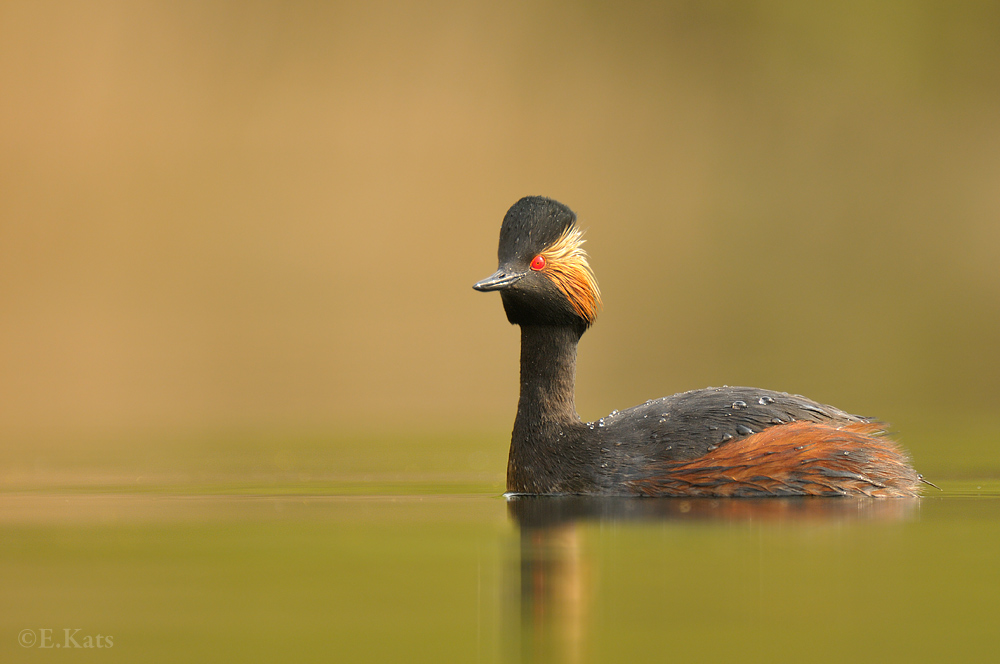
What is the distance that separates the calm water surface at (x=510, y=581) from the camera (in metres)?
4.58

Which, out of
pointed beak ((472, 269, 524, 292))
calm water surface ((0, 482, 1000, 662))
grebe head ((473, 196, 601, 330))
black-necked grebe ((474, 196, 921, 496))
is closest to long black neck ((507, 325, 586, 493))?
black-necked grebe ((474, 196, 921, 496))

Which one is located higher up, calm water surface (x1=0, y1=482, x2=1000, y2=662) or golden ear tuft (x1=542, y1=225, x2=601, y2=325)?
golden ear tuft (x1=542, y1=225, x2=601, y2=325)

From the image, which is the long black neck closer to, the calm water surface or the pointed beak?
the calm water surface

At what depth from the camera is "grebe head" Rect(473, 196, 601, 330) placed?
27.4 ft

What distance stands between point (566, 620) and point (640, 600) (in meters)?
0.42

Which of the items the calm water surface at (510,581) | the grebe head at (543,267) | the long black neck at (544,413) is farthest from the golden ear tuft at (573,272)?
the calm water surface at (510,581)

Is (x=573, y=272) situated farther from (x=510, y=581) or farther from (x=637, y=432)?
(x=510, y=581)

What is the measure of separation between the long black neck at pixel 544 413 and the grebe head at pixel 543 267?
14 cm

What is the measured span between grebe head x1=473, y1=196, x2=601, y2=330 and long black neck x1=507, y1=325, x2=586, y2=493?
0.14m

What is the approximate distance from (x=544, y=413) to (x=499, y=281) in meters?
1.09

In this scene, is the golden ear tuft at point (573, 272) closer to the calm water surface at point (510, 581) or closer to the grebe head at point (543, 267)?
the grebe head at point (543, 267)

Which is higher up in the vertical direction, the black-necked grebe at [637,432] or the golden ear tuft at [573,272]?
the golden ear tuft at [573,272]

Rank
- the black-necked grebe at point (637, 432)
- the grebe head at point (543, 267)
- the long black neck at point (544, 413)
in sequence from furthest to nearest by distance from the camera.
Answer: the long black neck at point (544, 413) < the grebe head at point (543, 267) < the black-necked grebe at point (637, 432)

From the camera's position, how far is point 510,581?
5613mm
